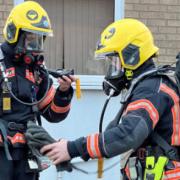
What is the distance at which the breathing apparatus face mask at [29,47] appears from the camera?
4.21 meters

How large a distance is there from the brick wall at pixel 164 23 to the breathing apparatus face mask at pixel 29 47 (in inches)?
101

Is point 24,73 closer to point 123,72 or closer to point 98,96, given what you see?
point 123,72

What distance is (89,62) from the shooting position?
667 cm

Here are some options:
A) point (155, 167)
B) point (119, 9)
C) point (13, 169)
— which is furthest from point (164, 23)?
point (155, 167)

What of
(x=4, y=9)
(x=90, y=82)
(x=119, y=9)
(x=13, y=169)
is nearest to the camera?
(x=13, y=169)

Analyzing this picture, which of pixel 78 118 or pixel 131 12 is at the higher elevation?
pixel 131 12

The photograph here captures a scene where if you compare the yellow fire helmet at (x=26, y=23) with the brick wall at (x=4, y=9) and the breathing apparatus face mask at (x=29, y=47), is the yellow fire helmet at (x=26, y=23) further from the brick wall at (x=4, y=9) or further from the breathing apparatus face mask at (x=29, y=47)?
the brick wall at (x=4, y=9)

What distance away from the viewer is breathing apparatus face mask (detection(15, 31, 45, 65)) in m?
4.21

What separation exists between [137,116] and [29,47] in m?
1.42

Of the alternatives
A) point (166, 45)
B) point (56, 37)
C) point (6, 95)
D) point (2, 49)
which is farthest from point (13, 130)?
point (166, 45)

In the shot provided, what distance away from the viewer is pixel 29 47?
424 centimetres

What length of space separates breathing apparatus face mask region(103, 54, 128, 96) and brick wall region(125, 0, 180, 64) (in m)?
3.17

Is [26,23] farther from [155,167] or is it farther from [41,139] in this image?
[155,167]

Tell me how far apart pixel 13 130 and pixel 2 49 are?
0.64 metres
